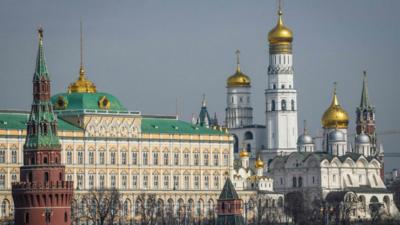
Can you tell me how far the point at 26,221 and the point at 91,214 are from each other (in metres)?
39.2

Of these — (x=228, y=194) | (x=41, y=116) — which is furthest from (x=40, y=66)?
(x=228, y=194)

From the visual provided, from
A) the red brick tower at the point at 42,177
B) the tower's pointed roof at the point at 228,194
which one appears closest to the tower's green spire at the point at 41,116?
the red brick tower at the point at 42,177

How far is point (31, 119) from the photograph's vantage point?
532 feet

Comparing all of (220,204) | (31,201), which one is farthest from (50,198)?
(220,204)

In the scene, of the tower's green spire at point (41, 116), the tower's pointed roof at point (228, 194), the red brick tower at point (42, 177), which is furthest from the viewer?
the tower's pointed roof at point (228, 194)

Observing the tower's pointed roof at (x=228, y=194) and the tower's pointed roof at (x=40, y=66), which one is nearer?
the tower's pointed roof at (x=40, y=66)

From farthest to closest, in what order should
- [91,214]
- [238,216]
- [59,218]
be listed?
[91,214] < [238,216] < [59,218]

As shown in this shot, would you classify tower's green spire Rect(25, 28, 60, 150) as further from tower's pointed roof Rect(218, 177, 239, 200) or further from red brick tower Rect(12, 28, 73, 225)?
tower's pointed roof Rect(218, 177, 239, 200)

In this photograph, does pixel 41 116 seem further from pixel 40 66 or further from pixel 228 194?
pixel 228 194

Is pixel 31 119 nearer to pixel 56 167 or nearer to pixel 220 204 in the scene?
pixel 56 167

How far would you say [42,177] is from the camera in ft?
525

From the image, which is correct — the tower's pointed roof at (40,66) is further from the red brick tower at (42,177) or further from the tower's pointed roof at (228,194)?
the tower's pointed roof at (228,194)

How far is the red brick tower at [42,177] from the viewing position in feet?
523

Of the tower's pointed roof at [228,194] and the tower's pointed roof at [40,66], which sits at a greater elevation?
the tower's pointed roof at [40,66]
